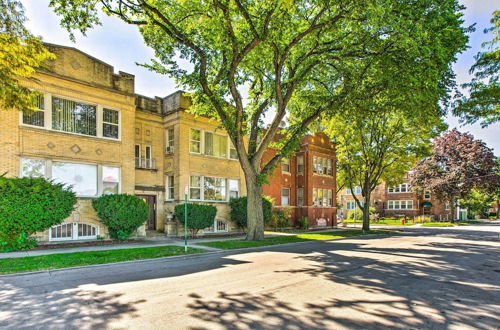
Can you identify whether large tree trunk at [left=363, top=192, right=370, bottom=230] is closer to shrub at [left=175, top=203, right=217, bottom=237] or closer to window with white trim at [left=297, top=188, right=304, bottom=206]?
window with white trim at [left=297, top=188, right=304, bottom=206]

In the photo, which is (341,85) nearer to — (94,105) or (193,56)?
(193,56)

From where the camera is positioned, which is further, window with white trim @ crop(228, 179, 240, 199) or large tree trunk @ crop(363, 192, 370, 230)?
large tree trunk @ crop(363, 192, 370, 230)

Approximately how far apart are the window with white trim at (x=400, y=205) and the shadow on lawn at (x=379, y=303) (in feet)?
153

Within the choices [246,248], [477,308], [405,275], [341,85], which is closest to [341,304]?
[477,308]

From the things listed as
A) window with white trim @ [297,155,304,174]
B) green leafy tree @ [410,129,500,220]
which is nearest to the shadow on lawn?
window with white trim @ [297,155,304,174]

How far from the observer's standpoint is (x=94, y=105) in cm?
1644

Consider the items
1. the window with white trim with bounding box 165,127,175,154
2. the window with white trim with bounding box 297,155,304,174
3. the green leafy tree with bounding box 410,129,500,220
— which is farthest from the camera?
the green leafy tree with bounding box 410,129,500,220

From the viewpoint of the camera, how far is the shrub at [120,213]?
1499cm

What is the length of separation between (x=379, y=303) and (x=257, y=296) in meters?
2.33

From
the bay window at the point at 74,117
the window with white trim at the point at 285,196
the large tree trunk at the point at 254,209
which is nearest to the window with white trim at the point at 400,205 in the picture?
the window with white trim at the point at 285,196

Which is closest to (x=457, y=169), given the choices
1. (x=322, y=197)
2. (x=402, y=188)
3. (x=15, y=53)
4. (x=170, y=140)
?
(x=402, y=188)

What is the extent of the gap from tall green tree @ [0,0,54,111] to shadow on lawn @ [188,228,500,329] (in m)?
8.27

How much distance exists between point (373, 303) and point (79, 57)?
652 inches

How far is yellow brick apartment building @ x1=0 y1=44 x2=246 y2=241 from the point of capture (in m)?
14.5
